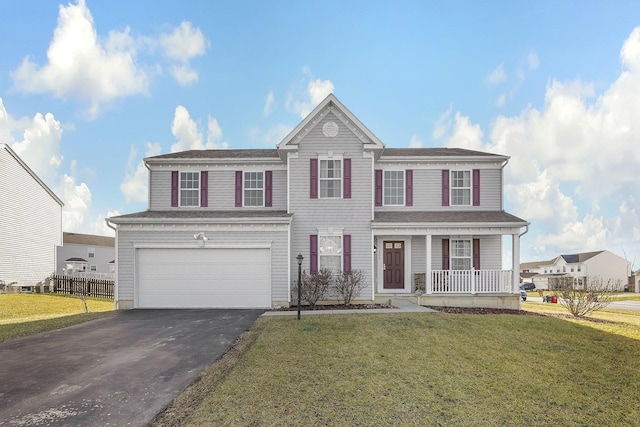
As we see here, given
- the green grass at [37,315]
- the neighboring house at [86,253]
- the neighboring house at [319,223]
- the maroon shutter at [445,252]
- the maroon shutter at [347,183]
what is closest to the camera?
the green grass at [37,315]

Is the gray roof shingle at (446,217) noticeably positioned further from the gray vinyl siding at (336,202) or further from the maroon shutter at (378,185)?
the gray vinyl siding at (336,202)

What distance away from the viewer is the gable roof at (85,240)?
44656 mm

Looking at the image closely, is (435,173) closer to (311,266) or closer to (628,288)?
(311,266)

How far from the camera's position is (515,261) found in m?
14.8

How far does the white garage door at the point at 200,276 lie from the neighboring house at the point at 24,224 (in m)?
16.1

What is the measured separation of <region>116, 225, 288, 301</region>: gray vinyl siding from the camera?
14.2 m

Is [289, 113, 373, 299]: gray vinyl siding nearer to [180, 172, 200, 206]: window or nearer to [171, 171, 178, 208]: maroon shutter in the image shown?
[180, 172, 200, 206]: window

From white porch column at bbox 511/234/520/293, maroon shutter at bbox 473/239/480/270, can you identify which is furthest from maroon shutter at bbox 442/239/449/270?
white porch column at bbox 511/234/520/293

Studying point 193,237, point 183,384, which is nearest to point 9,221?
point 193,237

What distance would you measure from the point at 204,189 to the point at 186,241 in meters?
3.03

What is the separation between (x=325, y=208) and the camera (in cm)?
1517

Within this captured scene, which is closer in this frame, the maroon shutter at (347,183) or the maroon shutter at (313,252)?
the maroon shutter at (313,252)

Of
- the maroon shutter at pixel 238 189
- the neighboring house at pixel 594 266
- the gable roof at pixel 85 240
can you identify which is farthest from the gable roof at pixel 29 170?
the neighboring house at pixel 594 266

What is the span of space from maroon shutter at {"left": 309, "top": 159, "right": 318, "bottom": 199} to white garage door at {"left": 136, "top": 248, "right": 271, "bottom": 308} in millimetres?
3001
